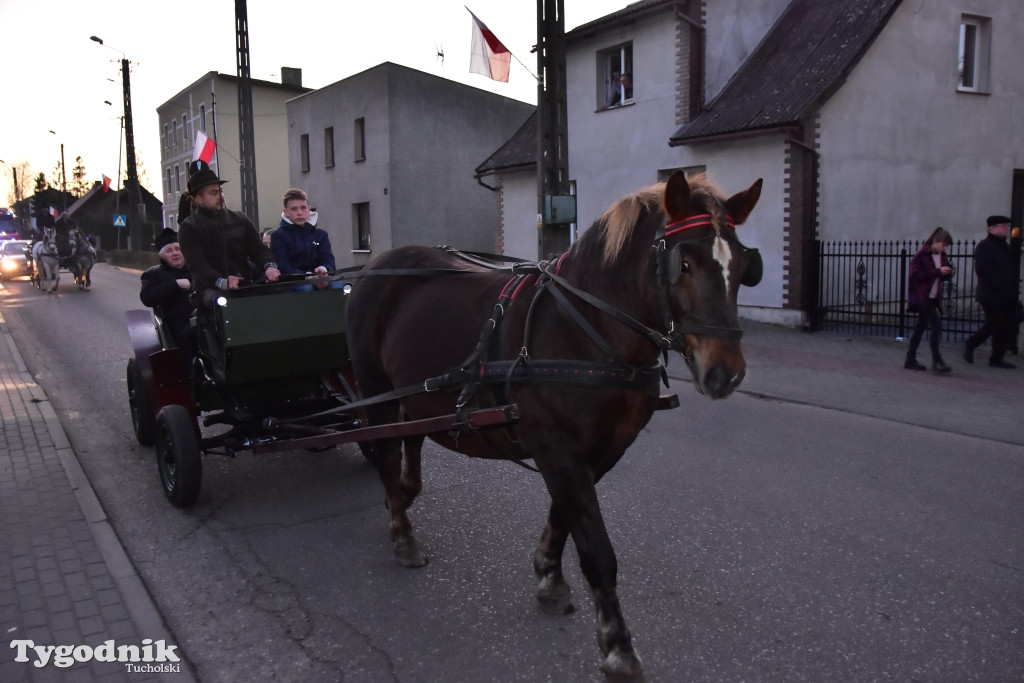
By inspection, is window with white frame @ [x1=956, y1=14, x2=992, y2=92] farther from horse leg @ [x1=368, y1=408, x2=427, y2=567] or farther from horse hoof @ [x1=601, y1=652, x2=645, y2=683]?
horse hoof @ [x1=601, y1=652, x2=645, y2=683]

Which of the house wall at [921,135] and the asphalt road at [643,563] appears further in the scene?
the house wall at [921,135]

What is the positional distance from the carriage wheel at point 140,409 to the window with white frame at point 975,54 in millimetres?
17302

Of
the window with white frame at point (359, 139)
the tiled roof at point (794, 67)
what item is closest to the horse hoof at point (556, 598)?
the tiled roof at point (794, 67)

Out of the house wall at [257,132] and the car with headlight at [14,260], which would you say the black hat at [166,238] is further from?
the house wall at [257,132]

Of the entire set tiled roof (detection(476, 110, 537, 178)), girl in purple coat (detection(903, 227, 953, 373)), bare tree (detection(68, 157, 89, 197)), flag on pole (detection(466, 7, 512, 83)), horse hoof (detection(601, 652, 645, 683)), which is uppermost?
bare tree (detection(68, 157, 89, 197))

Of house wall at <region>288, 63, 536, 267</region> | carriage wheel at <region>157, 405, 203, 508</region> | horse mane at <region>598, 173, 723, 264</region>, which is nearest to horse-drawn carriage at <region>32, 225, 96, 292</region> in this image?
house wall at <region>288, 63, 536, 267</region>

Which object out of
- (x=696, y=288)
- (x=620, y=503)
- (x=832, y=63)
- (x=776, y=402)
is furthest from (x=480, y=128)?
(x=696, y=288)

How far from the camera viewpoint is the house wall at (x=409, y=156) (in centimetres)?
2858

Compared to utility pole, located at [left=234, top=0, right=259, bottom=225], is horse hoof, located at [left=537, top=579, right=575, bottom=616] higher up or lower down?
lower down

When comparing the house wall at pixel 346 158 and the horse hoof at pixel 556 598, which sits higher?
the house wall at pixel 346 158

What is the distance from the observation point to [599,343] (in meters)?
3.02

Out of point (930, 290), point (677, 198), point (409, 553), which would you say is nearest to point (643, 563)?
point (409, 553)

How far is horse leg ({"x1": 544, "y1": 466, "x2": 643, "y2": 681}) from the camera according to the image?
297cm

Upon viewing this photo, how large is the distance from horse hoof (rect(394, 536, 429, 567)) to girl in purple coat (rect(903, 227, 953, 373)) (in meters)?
8.22
